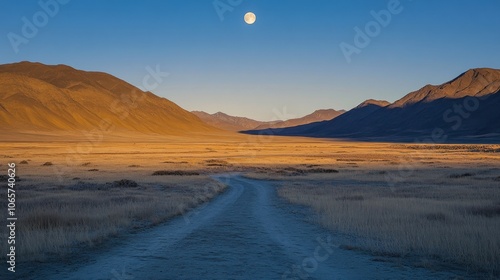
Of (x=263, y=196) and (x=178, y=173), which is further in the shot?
(x=178, y=173)

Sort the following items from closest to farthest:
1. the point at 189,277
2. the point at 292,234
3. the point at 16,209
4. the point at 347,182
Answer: the point at 189,277, the point at 292,234, the point at 16,209, the point at 347,182

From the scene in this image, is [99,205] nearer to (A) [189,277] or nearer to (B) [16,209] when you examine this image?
(B) [16,209]

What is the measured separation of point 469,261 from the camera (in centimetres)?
1068

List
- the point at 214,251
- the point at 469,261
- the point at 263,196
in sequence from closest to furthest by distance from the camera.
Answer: the point at 469,261 → the point at 214,251 → the point at 263,196

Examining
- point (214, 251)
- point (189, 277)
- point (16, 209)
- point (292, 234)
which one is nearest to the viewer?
point (189, 277)

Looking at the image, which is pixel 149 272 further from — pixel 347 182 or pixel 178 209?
pixel 347 182

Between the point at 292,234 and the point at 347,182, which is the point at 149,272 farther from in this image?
the point at 347,182

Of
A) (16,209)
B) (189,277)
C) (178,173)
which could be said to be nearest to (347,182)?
(178,173)

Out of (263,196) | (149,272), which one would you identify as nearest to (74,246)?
(149,272)

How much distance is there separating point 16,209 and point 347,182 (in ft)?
87.7

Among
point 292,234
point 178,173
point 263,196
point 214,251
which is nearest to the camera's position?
point 214,251

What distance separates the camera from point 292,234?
48.5ft

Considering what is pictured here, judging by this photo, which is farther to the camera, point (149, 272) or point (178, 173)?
point (178, 173)

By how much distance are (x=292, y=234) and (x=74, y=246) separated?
696 cm
